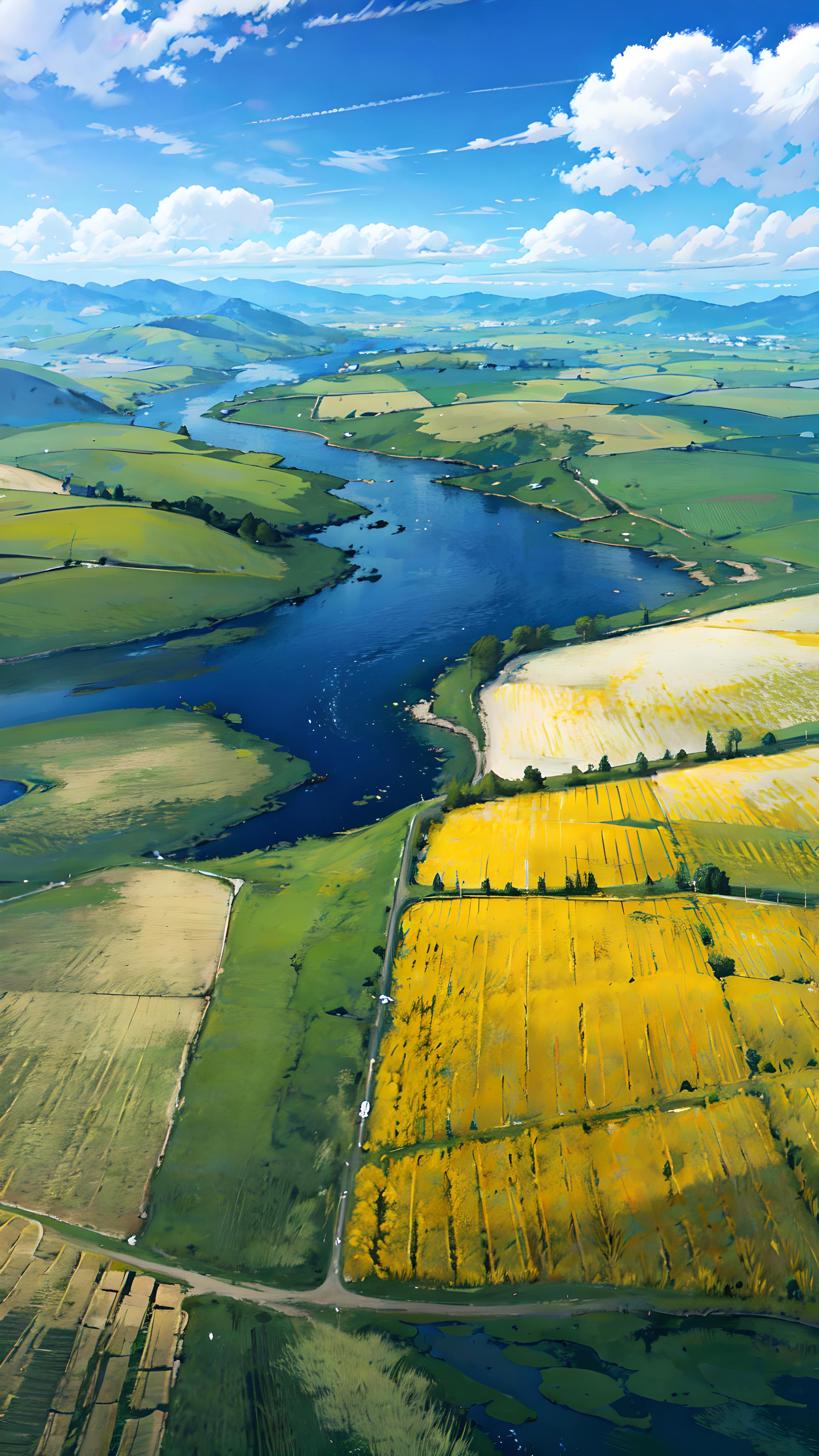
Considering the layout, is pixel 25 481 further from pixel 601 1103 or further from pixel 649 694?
pixel 601 1103

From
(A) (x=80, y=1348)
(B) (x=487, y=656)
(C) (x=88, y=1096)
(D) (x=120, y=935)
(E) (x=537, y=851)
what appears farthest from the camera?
(B) (x=487, y=656)

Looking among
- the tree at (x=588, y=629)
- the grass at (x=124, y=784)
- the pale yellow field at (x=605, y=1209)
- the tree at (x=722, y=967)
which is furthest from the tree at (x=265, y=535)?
the pale yellow field at (x=605, y=1209)

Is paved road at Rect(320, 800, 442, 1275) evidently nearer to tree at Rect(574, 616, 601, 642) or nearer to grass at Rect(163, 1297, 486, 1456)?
grass at Rect(163, 1297, 486, 1456)

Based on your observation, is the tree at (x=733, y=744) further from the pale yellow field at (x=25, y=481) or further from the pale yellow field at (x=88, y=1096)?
the pale yellow field at (x=25, y=481)

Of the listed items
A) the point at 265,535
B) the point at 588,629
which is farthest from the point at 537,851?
the point at 265,535

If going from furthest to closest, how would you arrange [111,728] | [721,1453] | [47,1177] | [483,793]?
[111,728], [483,793], [47,1177], [721,1453]

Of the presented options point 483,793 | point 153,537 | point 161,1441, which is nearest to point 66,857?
point 483,793

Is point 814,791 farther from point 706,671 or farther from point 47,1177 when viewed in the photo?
point 47,1177
